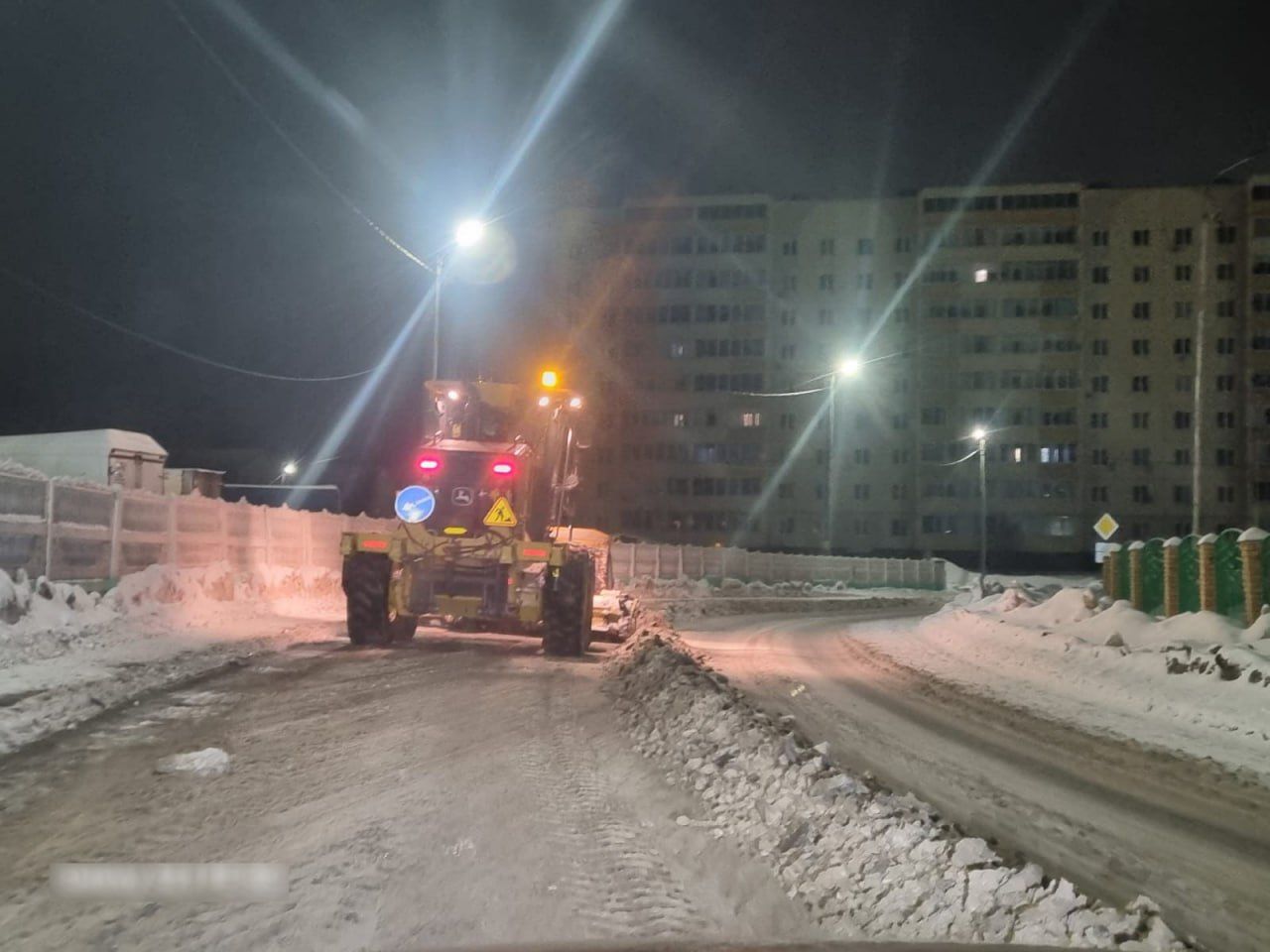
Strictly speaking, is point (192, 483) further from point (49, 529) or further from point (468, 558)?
point (468, 558)

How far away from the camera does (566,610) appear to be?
18.4 metres

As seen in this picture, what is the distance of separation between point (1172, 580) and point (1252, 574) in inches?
141

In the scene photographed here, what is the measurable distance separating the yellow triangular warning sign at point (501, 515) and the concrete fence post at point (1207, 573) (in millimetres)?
12263

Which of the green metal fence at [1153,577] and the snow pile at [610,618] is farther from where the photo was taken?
the green metal fence at [1153,577]

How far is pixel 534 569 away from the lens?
18.6 meters

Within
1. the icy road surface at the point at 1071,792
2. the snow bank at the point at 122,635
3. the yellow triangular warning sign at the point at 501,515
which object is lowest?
the icy road surface at the point at 1071,792

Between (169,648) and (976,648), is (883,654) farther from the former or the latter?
(169,648)

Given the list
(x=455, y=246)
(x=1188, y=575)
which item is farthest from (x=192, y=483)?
(x=1188, y=575)

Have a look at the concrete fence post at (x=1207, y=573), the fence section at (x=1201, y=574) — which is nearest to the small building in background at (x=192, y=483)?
the fence section at (x=1201, y=574)

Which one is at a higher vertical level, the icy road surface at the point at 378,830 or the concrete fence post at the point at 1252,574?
the concrete fence post at the point at 1252,574

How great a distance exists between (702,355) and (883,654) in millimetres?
69972

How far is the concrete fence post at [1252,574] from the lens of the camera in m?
19.0

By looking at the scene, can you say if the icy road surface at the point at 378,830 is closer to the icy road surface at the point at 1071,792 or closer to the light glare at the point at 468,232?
the icy road surface at the point at 1071,792

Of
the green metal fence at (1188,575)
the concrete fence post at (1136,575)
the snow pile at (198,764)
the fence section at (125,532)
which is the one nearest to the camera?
the snow pile at (198,764)
